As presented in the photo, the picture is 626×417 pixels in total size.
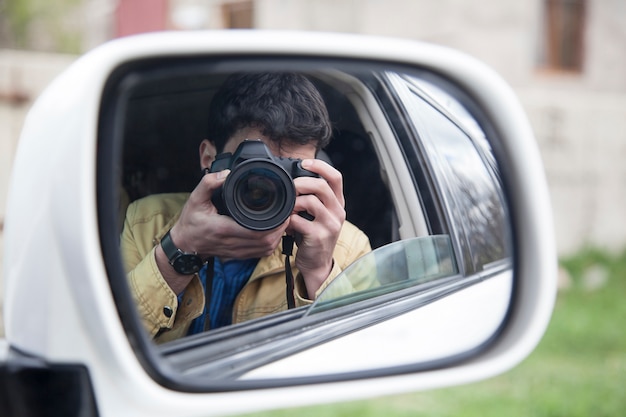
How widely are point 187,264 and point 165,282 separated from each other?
0.05 m

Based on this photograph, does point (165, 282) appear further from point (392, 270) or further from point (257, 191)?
point (392, 270)

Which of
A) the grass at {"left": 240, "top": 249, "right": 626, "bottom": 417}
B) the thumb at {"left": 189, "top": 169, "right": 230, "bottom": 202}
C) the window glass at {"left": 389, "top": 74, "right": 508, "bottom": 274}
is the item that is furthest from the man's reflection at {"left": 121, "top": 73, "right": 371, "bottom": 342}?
the grass at {"left": 240, "top": 249, "right": 626, "bottom": 417}

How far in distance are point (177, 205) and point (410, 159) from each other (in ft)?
1.72

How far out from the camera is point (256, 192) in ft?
3.83

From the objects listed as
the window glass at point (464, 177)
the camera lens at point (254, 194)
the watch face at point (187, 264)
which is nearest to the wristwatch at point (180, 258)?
the watch face at point (187, 264)

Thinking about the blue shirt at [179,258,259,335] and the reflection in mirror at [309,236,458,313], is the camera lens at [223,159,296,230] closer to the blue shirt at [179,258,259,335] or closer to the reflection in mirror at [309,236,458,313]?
the blue shirt at [179,258,259,335]

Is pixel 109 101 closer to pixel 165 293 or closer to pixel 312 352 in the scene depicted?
pixel 165 293

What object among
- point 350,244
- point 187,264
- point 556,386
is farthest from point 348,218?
point 556,386

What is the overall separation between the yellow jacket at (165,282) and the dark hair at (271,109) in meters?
0.15

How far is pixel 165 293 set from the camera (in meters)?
1.20

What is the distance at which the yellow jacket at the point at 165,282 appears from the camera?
118 cm

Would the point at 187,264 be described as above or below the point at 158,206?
below

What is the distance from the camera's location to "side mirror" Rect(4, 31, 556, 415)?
3.32 ft

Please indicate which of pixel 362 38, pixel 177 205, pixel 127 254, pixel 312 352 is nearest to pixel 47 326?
pixel 127 254
